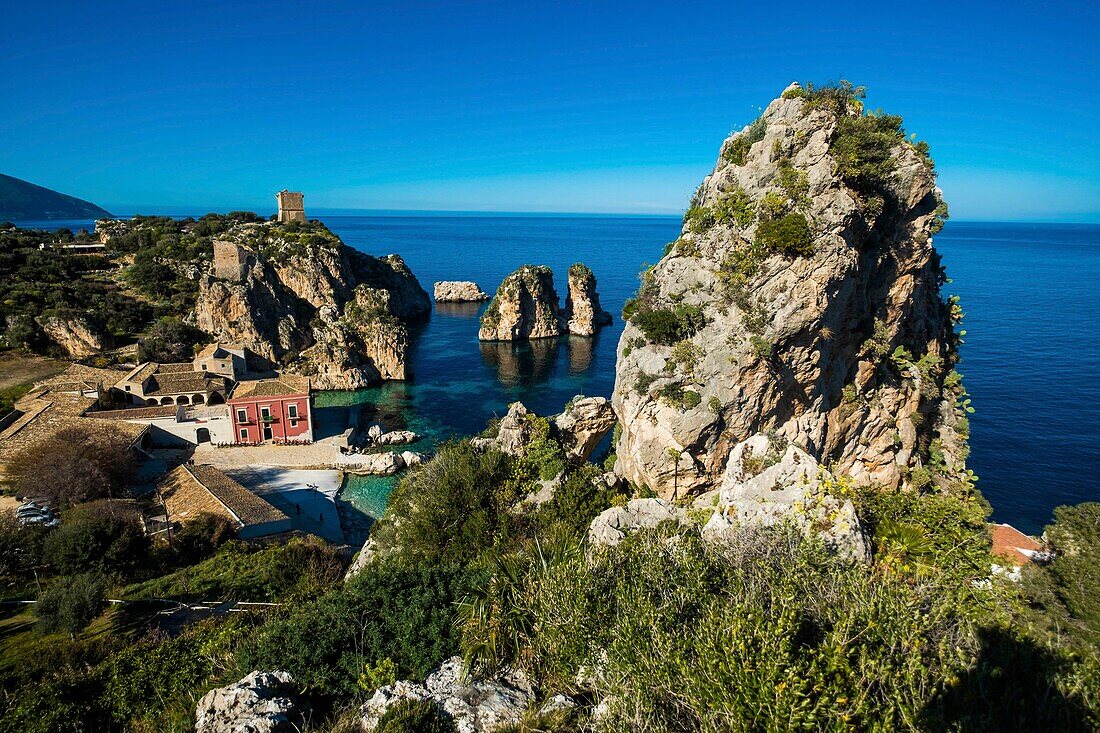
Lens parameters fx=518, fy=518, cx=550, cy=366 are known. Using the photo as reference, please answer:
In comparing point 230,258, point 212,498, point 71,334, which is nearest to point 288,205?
point 230,258

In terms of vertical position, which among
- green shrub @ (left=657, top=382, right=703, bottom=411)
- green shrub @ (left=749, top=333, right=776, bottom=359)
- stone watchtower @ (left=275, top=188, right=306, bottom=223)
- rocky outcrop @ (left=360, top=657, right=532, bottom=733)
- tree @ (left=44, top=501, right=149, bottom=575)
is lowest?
tree @ (left=44, top=501, right=149, bottom=575)

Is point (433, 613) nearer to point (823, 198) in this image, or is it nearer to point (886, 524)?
point (886, 524)

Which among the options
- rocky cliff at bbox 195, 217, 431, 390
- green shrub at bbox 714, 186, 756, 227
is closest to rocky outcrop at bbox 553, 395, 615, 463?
green shrub at bbox 714, 186, 756, 227

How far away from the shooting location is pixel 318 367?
5159 cm

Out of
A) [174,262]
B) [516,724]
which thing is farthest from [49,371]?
[516,724]

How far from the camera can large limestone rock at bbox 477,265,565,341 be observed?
69875 mm

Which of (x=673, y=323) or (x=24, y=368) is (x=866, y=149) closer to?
(x=673, y=323)

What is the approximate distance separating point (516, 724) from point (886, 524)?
8.22 meters

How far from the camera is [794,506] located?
380 inches

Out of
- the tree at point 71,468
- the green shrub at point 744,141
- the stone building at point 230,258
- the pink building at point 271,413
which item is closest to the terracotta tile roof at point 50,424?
the tree at point 71,468

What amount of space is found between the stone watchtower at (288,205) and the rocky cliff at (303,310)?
13.3 metres

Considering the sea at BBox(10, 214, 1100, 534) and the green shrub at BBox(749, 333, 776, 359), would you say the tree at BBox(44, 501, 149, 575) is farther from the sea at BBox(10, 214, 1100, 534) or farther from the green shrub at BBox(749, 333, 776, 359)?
the green shrub at BBox(749, 333, 776, 359)

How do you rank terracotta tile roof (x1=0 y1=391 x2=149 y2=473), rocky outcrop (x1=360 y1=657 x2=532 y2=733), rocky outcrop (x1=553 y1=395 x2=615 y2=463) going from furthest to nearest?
1. terracotta tile roof (x1=0 y1=391 x2=149 y2=473)
2. rocky outcrop (x1=553 y1=395 x2=615 y2=463)
3. rocky outcrop (x1=360 y1=657 x2=532 y2=733)

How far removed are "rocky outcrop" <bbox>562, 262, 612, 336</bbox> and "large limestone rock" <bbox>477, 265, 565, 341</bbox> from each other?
103 inches
